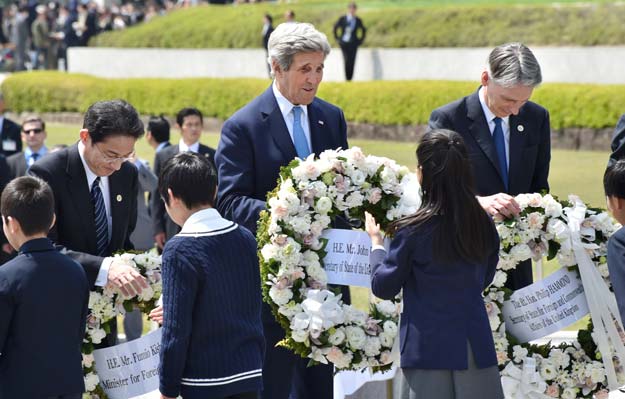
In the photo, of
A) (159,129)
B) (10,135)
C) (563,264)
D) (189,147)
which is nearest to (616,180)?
(563,264)

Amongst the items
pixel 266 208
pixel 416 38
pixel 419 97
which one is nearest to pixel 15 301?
pixel 266 208

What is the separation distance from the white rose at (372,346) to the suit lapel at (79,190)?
134cm

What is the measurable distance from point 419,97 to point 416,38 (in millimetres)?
5087

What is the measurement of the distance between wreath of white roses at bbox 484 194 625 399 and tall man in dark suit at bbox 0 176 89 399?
194 cm

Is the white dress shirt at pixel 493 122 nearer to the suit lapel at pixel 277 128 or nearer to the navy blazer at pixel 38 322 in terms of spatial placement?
the suit lapel at pixel 277 128

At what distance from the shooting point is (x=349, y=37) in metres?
24.2

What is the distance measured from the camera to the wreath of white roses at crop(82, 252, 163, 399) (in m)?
5.00

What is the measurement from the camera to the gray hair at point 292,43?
5.02 meters

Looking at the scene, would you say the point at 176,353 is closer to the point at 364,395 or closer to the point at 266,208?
the point at 266,208

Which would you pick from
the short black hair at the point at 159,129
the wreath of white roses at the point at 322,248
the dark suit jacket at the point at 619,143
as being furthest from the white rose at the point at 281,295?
the short black hair at the point at 159,129

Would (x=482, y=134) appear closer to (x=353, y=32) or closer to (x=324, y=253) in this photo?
(x=324, y=253)

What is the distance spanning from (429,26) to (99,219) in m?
21.3

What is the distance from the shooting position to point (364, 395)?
6.35m

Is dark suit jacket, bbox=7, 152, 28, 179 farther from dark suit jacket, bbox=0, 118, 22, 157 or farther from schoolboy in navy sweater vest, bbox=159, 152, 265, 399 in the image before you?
schoolboy in navy sweater vest, bbox=159, 152, 265, 399
